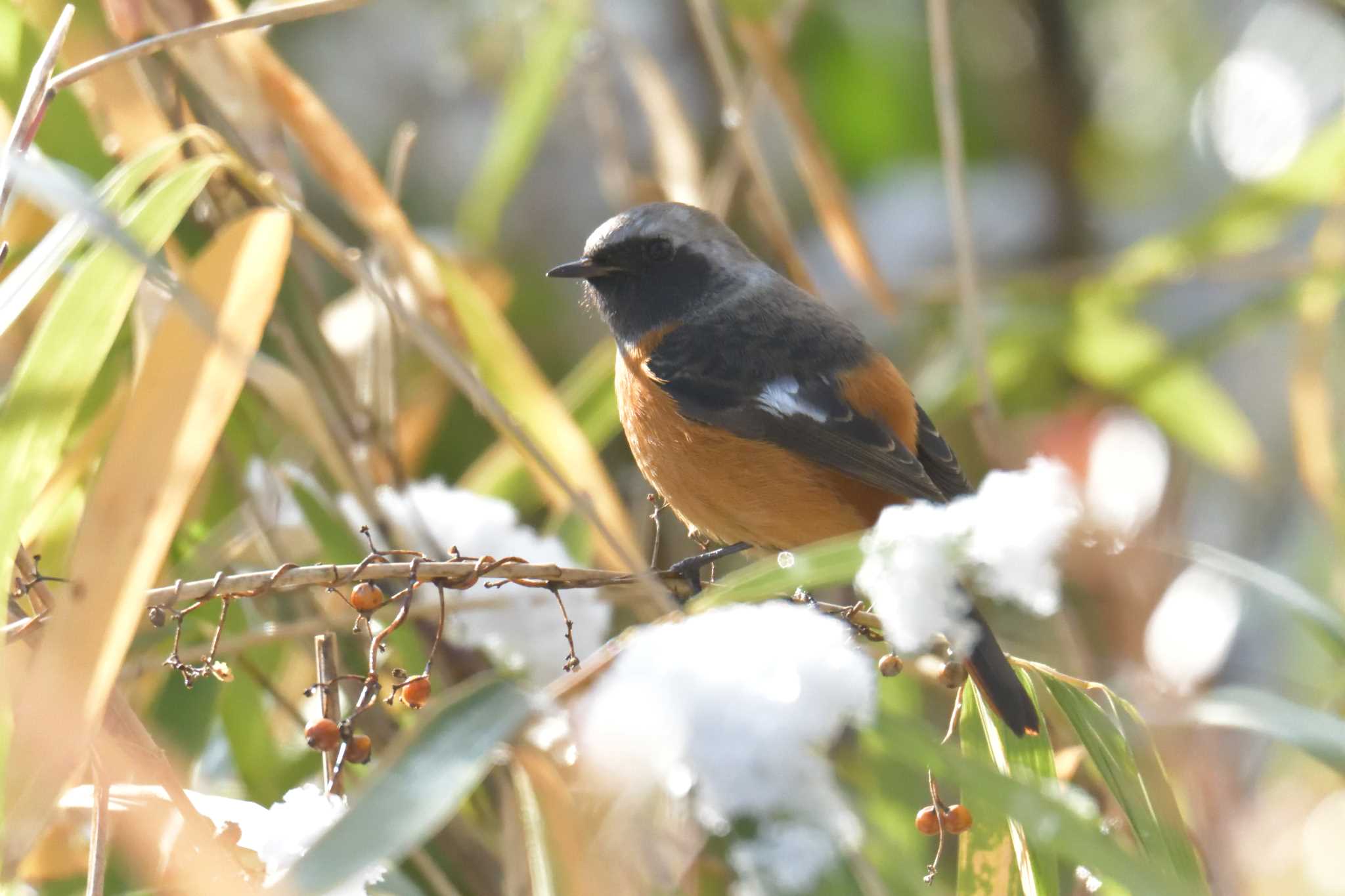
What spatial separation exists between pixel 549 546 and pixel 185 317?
0.87m

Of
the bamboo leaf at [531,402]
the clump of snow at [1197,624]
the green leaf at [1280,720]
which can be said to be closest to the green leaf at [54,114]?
the bamboo leaf at [531,402]

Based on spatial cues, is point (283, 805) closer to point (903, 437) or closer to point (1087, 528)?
point (1087, 528)

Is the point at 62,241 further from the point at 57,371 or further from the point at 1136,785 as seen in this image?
the point at 1136,785

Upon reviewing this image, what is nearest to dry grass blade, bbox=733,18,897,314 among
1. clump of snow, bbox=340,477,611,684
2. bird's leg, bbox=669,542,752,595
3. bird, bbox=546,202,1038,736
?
bird, bbox=546,202,1038,736

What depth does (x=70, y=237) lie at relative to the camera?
1519 mm

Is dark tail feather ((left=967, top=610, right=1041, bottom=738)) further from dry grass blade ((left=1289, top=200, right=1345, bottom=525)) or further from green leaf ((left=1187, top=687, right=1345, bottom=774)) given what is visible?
dry grass blade ((left=1289, top=200, right=1345, bottom=525))

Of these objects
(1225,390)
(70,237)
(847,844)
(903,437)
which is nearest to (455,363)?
(70,237)

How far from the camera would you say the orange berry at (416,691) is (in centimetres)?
164

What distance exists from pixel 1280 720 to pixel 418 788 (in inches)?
34.0

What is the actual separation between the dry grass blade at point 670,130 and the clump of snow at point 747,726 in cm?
236

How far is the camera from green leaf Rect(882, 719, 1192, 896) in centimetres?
113

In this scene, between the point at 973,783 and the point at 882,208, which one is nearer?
the point at 973,783

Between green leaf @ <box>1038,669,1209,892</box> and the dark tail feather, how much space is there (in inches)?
1.9

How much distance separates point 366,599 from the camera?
1619 millimetres
